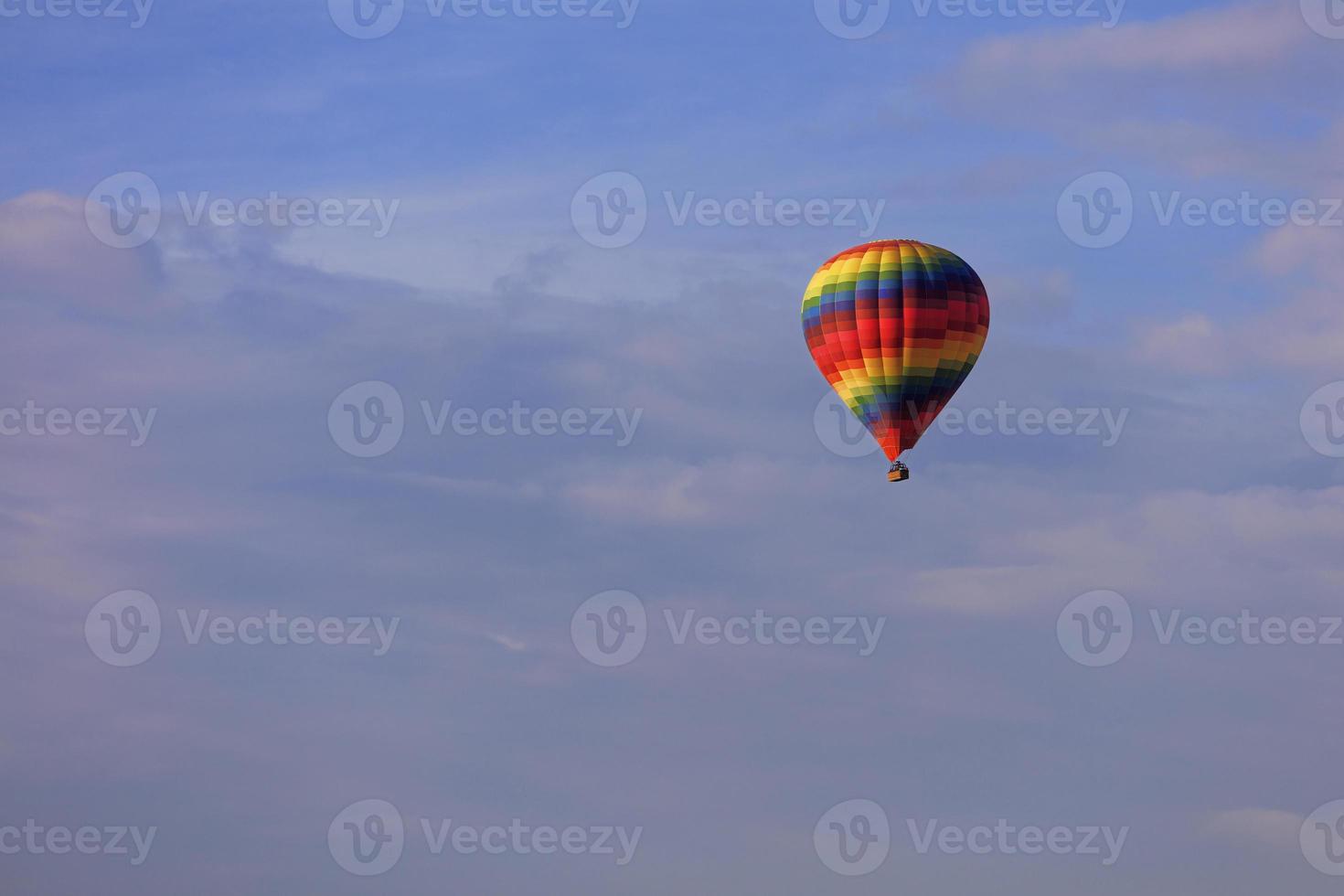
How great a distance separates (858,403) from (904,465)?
3.18 meters

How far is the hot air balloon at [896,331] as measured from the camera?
352ft

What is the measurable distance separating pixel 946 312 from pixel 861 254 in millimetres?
4177

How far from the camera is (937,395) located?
359ft

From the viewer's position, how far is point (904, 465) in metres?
108

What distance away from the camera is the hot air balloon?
107 m

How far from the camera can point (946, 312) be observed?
10756cm

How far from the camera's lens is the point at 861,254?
4272 inches

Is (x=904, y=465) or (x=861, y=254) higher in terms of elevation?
(x=861, y=254)

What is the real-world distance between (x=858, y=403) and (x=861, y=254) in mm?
6000

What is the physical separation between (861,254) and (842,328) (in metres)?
3.09

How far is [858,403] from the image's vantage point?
10938cm

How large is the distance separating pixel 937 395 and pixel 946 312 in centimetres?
373

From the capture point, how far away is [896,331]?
10731 centimetres
